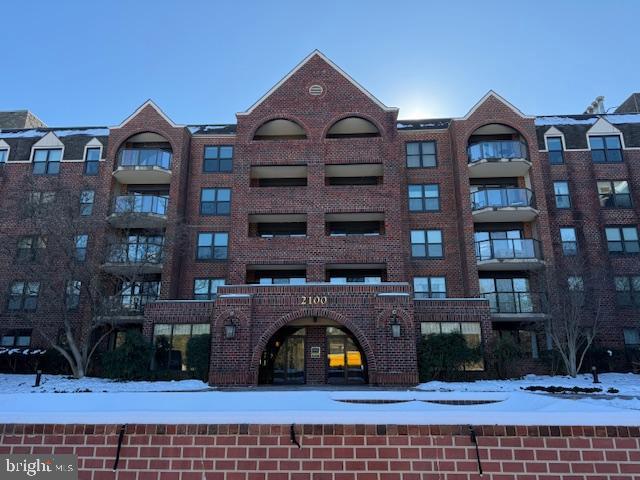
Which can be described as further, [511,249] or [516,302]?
[511,249]

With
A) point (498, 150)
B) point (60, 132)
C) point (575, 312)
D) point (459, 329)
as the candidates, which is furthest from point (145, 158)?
point (575, 312)

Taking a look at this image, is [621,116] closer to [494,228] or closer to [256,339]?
[494,228]

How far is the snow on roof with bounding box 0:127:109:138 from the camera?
2808 cm

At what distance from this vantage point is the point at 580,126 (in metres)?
26.9

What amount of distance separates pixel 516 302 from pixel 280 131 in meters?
16.2

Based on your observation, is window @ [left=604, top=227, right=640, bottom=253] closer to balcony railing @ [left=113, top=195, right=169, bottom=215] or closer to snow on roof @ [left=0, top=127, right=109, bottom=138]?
balcony railing @ [left=113, top=195, right=169, bottom=215]

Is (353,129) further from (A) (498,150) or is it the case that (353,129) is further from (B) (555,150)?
(B) (555,150)

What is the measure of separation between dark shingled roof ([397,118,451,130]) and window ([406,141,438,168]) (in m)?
1.26

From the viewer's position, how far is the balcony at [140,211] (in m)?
23.7

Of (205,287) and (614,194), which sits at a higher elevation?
(614,194)

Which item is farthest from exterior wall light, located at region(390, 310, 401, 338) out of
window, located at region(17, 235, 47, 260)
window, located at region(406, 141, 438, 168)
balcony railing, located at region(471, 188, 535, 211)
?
window, located at region(17, 235, 47, 260)

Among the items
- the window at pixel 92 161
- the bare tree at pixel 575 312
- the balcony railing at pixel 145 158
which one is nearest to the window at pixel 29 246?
the window at pixel 92 161

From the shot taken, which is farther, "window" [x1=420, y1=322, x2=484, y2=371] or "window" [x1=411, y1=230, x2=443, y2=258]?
"window" [x1=411, y1=230, x2=443, y2=258]

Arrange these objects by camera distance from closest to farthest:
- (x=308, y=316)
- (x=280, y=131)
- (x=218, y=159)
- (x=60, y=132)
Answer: (x=308, y=316), (x=280, y=131), (x=218, y=159), (x=60, y=132)
